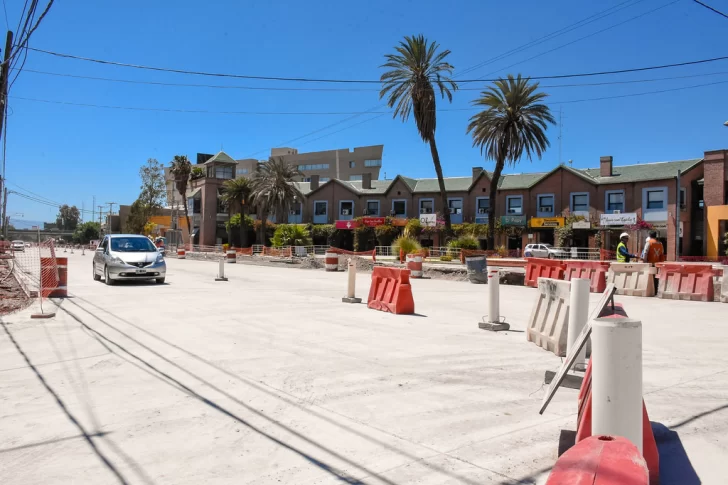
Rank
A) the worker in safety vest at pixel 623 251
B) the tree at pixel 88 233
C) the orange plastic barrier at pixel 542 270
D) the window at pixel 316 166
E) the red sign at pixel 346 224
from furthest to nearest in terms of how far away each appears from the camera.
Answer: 1. the tree at pixel 88 233
2. the window at pixel 316 166
3. the red sign at pixel 346 224
4. the orange plastic barrier at pixel 542 270
5. the worker in safety vest at pixel 623 251

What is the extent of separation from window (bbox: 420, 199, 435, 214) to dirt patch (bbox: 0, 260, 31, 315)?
46.6m

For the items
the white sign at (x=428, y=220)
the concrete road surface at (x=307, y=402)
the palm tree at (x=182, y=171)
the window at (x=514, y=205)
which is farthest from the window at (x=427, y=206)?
the concrete road surface at (x=307, y=402)

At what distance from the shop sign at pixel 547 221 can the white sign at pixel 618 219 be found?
3676 millimetres

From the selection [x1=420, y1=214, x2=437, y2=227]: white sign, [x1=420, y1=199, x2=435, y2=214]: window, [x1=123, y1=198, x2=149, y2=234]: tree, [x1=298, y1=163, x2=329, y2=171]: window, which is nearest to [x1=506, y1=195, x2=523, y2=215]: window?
[x1=420, y1=214, x2=437, y2=227]: white sign

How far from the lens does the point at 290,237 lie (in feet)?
186

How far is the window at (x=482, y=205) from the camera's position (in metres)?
58.6

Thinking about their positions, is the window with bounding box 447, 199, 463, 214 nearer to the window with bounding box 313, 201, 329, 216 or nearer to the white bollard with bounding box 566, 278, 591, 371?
the window with bounding box 313, 201, 329, 216

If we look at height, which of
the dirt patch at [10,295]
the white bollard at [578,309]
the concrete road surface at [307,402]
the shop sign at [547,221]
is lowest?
the concrete road surface at [307,402]

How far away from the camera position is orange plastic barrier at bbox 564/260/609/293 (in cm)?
1828

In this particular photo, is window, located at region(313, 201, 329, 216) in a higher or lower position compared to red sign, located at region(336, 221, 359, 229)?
higher

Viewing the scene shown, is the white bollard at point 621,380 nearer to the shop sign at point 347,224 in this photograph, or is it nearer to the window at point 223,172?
the shop sign at point 347,224

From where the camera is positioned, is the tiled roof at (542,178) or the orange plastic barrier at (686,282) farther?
the tiled roof at (542,178)

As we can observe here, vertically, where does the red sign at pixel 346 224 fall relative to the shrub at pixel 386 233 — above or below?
above

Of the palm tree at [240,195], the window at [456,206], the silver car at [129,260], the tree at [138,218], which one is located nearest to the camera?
the silver car at [129,260]
